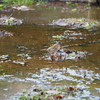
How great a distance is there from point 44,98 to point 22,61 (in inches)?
77.0

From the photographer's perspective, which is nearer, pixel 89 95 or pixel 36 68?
pixel 89 95

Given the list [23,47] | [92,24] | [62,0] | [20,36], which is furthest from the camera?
[62,0]

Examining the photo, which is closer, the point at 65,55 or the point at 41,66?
the point at 41,66

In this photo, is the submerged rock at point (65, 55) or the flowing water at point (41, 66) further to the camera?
the submerged rock at point (65, 55)

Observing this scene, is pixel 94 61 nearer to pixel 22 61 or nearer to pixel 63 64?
pixel 63 64

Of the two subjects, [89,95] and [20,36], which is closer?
[89,95]

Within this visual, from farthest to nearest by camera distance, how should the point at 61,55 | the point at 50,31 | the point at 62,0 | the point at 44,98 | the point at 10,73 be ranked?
1. the point at 62,0
2. the point at 50,31
3. the point at 61,55
4. the point at 10,73
5. the point at 44,98

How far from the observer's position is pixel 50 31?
912 centimetres

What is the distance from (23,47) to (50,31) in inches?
102

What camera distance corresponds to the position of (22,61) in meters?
5.45

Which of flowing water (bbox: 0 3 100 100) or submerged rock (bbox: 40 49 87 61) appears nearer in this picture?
flowing water (bbox: 0 3 100 100)

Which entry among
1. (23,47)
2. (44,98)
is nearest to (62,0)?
(23,47)

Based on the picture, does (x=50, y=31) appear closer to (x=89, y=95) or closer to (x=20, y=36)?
(x=20, y=36)

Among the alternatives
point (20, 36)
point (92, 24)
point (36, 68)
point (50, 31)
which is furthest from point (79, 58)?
point (92, 24)
